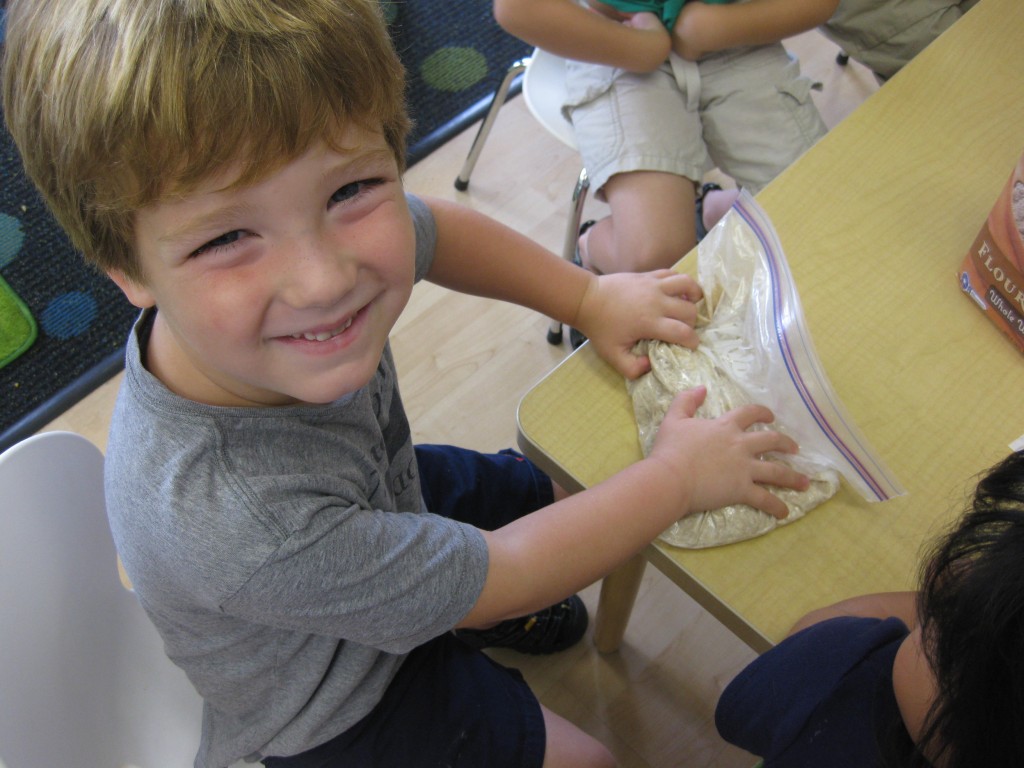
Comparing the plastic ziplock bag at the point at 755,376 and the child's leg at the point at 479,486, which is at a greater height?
the plastic ziplock bag at the point at 755,376

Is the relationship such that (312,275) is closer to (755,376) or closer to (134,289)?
(134,289)

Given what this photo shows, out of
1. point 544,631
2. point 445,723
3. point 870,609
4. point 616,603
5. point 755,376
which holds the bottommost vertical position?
point 544,631

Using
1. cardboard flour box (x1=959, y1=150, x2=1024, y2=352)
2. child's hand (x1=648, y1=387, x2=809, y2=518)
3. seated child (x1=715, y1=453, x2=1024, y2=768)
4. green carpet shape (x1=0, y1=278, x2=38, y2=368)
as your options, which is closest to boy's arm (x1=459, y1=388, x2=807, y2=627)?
child's hand (x1=648, y1=387, x2=809, y2=518)

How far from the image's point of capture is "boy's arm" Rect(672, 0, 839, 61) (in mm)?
1097

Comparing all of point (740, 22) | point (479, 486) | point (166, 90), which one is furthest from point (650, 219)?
point (166, 90)

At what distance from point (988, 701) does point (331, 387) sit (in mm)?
447

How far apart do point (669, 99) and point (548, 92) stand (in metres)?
0.19

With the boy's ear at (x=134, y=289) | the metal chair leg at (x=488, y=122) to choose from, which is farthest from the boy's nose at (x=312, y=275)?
the metal chair leg at (x=488, y=122)

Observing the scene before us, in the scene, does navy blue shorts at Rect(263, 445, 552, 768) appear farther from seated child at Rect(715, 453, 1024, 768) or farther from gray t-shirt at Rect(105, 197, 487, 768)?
seated child at Rect(715, 453, 1024, 768)

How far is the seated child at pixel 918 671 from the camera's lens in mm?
425

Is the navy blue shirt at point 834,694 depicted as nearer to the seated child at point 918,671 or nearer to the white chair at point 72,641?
the seated child at point 918,671

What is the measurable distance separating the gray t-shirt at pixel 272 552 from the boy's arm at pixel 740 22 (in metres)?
0.73

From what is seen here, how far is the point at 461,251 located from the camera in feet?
2.72

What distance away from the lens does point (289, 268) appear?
0.51 meters
